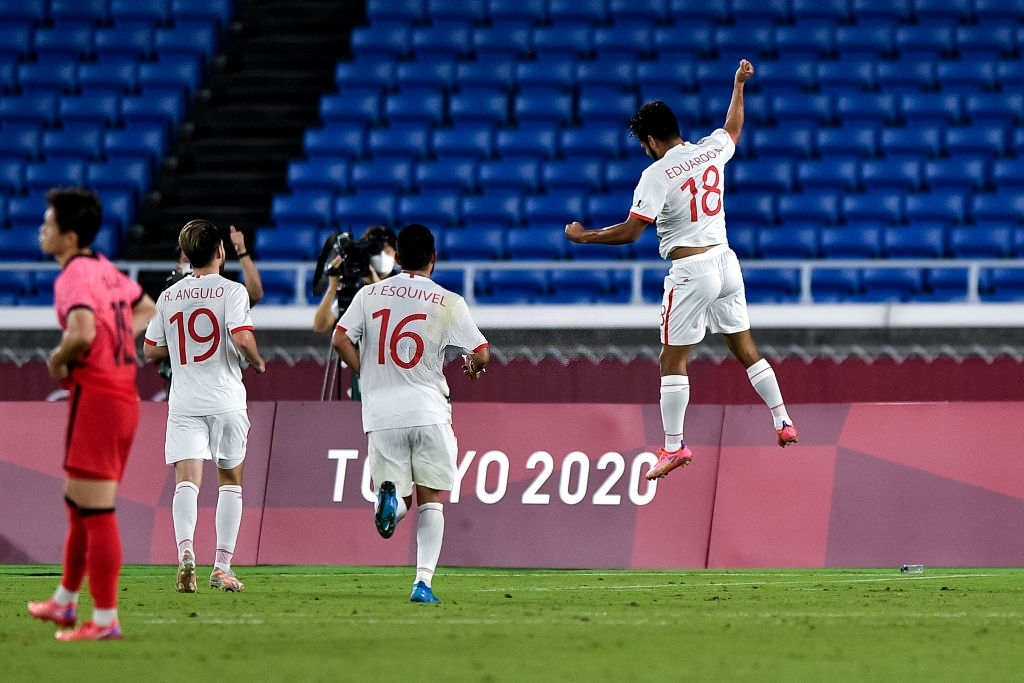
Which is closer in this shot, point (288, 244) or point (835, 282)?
point (835, 282)

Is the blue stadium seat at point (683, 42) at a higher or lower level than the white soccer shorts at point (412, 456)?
higher

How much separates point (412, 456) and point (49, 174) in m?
14.2

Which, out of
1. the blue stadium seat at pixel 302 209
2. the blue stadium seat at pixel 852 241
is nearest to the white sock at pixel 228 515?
the blue stadium seat at pixel 302 209

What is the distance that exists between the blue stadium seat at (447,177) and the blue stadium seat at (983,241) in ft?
19.8

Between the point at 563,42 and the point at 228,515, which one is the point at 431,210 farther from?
the point at 228,515

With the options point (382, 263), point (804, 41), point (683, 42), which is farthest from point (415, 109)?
point (382, 263)

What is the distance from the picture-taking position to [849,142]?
20.6 metres

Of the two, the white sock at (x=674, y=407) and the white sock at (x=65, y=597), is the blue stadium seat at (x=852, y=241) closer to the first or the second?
the white sock at (x=674, y=407)

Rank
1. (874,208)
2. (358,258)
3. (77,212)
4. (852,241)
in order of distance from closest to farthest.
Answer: (77,212) < (358,258) < (852,241) < (874,208)

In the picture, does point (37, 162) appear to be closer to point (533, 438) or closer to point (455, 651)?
point (533, 438)

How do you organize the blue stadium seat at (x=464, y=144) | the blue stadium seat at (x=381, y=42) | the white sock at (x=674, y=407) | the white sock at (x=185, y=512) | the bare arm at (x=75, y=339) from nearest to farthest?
the bare arm at (x=75, y=339)
the white sock at (x=185, y=512)
the white sock at (x=674, y=407)
the blue stadium seat at (x=464, y=144)
the blue stadium seat at (x=381, y=42)

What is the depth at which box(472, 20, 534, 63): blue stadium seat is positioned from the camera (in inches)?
899

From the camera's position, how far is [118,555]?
6.46m

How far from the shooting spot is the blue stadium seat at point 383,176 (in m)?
20.8
